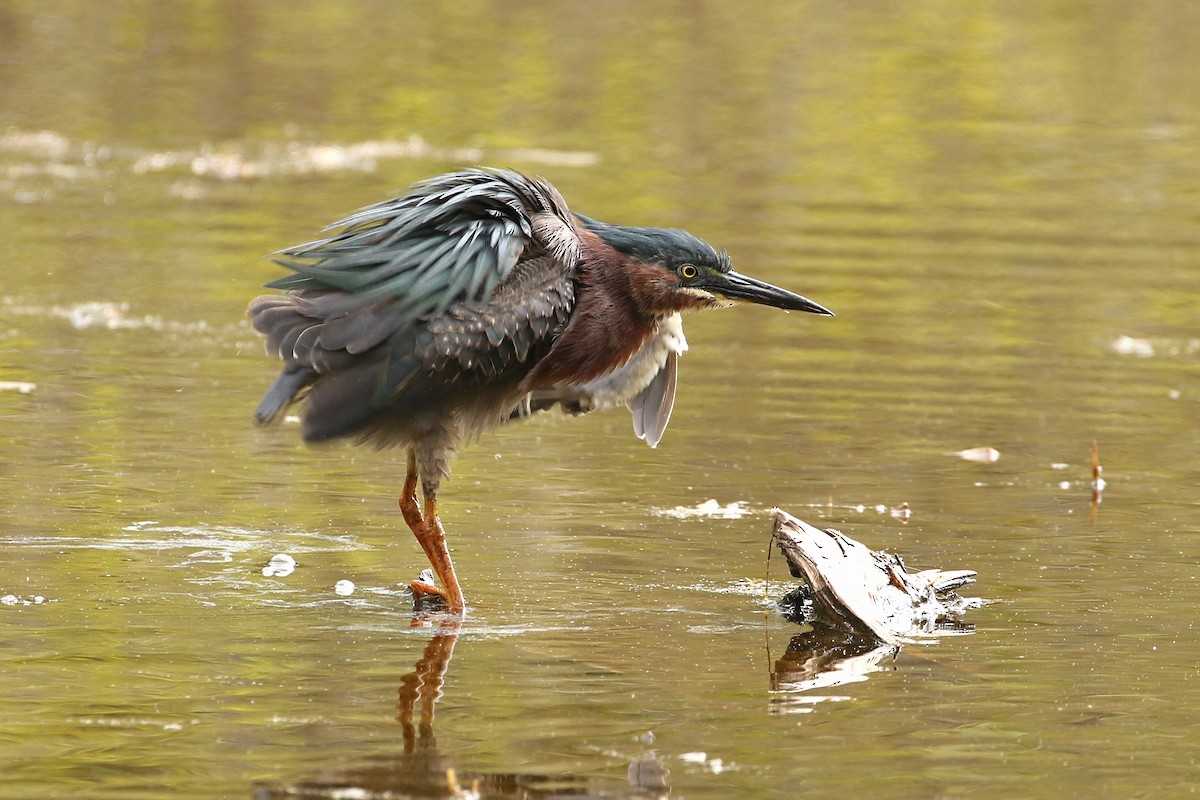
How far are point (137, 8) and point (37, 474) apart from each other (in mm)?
19965

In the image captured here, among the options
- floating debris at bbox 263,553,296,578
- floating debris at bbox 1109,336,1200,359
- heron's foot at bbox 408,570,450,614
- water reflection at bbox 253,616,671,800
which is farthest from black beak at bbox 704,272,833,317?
floating debris at bbox 1109,336,1200,359

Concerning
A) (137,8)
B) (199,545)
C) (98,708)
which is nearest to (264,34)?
(137,8)

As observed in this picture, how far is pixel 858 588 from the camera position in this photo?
693cm

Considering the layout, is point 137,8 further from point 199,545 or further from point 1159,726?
point 1159,726

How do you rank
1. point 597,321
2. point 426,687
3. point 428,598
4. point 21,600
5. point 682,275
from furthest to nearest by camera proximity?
point 682,275, point 597,321, point 428,598, point 21,600, point 426,687

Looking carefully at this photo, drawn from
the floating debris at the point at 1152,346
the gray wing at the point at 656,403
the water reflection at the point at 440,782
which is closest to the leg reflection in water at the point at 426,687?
the water reflection at the point at 440,782

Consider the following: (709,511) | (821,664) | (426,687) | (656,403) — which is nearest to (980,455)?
(709,511)

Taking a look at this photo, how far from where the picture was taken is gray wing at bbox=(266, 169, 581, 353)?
6871 millimetres

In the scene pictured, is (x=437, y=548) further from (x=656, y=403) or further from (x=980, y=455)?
(x=980, y=455)

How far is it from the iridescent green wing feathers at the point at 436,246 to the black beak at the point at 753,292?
0.59m

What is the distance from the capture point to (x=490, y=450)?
31.8ft

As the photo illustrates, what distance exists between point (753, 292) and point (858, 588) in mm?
1287

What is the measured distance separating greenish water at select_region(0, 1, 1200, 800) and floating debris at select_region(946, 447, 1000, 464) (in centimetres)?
10

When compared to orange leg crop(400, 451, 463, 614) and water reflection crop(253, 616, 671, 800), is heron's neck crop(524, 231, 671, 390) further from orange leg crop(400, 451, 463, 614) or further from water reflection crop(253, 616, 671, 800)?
water reflection crop(253, 616, 671, 800)
